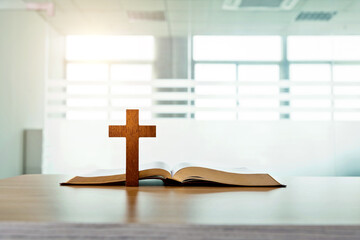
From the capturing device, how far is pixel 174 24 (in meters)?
3.17

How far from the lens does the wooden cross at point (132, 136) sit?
924 millimetres

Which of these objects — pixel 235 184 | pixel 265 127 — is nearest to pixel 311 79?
pixel 265 127

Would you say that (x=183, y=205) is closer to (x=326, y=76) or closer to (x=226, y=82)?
(x=226, y=82)

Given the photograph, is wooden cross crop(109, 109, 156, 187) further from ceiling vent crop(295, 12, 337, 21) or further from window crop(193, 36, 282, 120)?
ceiling vent crop(295, 12, 337, 21)

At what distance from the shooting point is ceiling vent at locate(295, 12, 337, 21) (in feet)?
10.1

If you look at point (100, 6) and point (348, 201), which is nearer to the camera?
point (348, 201)

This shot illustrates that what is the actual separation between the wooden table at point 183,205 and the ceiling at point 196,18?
7.97 ft

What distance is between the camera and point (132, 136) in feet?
3.10

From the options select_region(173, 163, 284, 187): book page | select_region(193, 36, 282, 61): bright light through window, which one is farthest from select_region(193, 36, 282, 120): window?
select_region(173, 163, 284, 187): book page

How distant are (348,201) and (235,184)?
0.97 ft

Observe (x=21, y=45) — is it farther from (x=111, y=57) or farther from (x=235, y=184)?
(x=235, y=184)

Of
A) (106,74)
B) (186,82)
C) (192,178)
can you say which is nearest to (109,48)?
(106,74)

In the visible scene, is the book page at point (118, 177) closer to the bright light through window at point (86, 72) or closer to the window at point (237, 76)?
the window at point (237, 76)

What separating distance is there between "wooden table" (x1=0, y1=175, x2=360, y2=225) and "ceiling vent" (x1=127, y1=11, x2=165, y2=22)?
2.47 meters
